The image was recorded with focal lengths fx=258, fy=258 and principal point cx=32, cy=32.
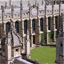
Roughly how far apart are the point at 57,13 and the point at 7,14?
422 inches

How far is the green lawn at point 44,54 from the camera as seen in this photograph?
34.6 m

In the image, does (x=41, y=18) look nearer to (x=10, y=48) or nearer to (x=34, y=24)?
(x=34, y=24)

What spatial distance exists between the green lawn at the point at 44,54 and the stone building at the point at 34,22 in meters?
2.36

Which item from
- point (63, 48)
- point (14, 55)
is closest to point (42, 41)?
point (14, 55)

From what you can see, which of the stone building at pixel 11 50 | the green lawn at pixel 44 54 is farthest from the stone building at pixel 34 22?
the stone building at pixel 11 50

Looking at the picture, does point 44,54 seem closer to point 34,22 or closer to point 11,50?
point 34,22

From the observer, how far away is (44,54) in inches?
1487

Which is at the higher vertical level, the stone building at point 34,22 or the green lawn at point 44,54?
the stone building at point 34,22

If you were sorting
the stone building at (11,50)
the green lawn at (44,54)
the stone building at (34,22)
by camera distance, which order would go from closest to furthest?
the stone building at (11,50), the green lawn at (44,54), the stone building at (34,22)

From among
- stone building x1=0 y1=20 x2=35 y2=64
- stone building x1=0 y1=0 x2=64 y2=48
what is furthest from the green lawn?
stone building x1=0 y1=20 x2=35 y2=64

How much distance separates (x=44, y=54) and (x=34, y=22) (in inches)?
329

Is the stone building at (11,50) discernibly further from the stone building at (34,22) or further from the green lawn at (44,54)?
the stone building at (34,22)

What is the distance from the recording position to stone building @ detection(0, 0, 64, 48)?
4047 centimetres

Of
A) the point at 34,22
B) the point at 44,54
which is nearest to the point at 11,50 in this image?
the point at 44,54
